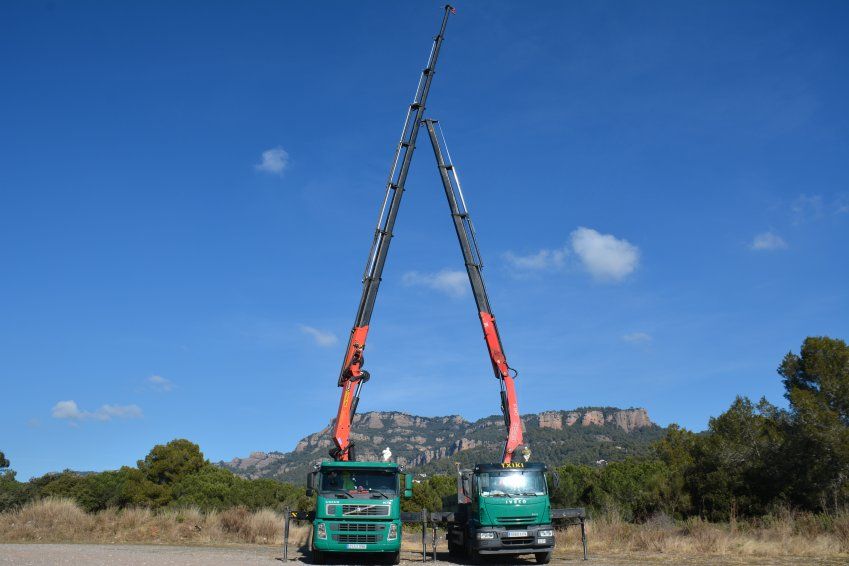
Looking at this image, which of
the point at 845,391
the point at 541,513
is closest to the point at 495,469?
the point at 541,513

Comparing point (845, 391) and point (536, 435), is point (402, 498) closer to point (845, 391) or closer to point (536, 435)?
point (845, 391)

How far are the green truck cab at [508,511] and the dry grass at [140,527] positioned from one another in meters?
9.17

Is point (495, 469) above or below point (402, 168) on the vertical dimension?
below

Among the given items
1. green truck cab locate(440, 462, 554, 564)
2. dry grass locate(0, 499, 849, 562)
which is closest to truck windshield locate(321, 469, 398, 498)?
green truck cab locate(440, 462, 554, 564)

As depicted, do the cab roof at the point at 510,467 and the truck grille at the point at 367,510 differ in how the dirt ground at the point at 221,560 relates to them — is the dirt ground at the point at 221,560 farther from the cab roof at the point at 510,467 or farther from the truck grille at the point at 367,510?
the cab roof at the point at 510,467

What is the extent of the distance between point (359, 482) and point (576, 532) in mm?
10533

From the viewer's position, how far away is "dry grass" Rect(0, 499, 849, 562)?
19.6m

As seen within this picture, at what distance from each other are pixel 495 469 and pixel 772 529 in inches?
412

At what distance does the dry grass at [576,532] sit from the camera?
19.6m

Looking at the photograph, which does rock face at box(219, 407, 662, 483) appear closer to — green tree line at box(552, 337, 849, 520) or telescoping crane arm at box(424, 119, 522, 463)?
green tree line at box(552, 337, 849, 520)

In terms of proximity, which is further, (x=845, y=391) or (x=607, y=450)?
(x=607, y=450)

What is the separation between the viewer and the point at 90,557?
53.6 ft

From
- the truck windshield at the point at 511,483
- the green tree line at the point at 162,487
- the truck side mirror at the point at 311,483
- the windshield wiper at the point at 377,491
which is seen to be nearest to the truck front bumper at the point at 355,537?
the windshield wiper at the point at 377,491

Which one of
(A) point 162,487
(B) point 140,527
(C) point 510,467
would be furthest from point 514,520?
(A) point 162,487
